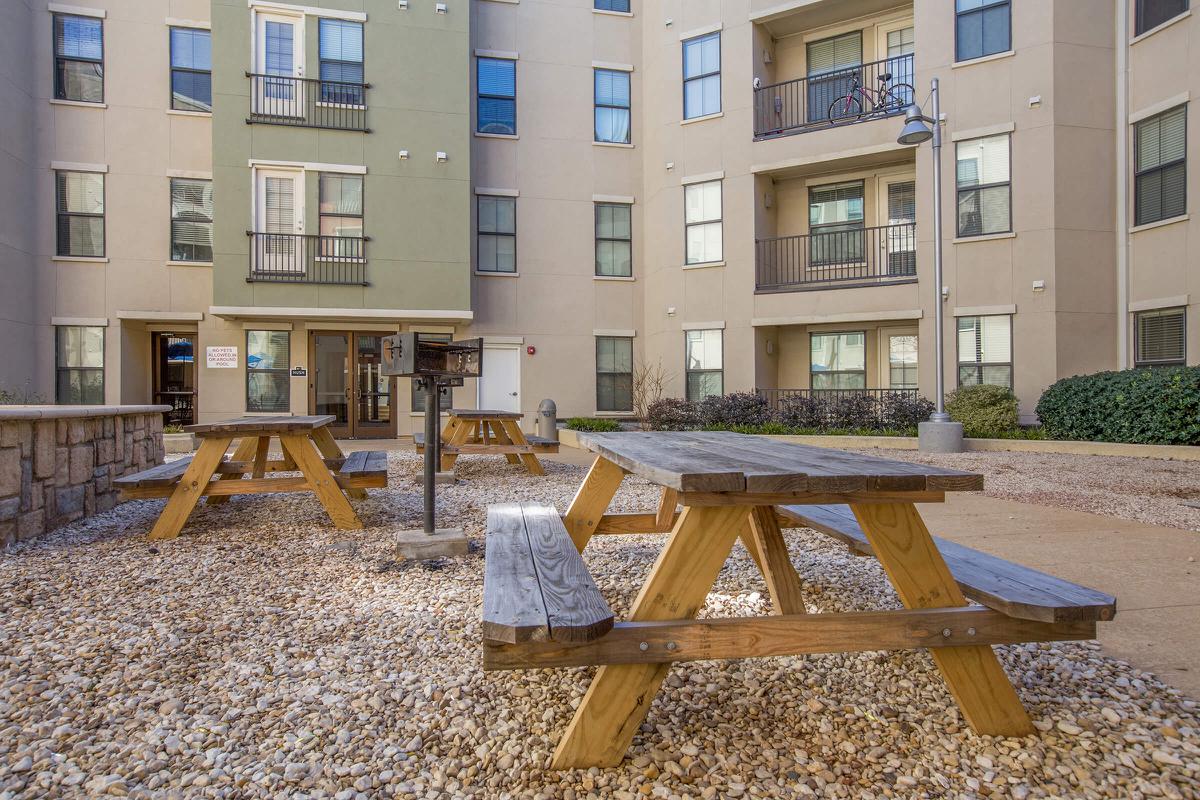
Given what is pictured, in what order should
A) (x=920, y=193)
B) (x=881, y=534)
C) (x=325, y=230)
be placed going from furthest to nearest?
(x=325, y=230)
(x=920, y=193)
(x=881, y=534)

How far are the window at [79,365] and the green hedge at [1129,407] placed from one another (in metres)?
18.1

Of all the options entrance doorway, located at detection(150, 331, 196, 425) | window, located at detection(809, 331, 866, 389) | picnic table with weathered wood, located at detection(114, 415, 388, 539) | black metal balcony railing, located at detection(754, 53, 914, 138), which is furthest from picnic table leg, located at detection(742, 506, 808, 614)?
entrance doorway, located at detection(150, 331, 196, 425)

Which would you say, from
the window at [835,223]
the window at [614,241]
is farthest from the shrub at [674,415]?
the window at [835,223]

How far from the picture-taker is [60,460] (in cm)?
506

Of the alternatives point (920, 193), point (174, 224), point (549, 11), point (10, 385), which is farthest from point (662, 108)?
point (10, 385)

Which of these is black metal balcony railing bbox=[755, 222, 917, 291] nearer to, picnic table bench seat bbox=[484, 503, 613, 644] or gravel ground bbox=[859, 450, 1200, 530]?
gravel ground bbox=[859, 450, 1200, 530]

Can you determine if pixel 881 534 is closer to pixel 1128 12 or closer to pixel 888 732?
pixel 888 732

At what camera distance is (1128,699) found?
2.34 metres

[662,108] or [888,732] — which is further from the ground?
[662,108]

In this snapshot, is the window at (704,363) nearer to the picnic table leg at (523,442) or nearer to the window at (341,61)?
the picnic table leg at (523,442)

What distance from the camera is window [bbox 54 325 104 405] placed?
13.8 meters

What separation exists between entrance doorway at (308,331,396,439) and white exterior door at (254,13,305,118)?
4727 mm

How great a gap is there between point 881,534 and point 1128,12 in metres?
15.0

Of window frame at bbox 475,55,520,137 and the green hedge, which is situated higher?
window frame at bbox 475,55,520,137
